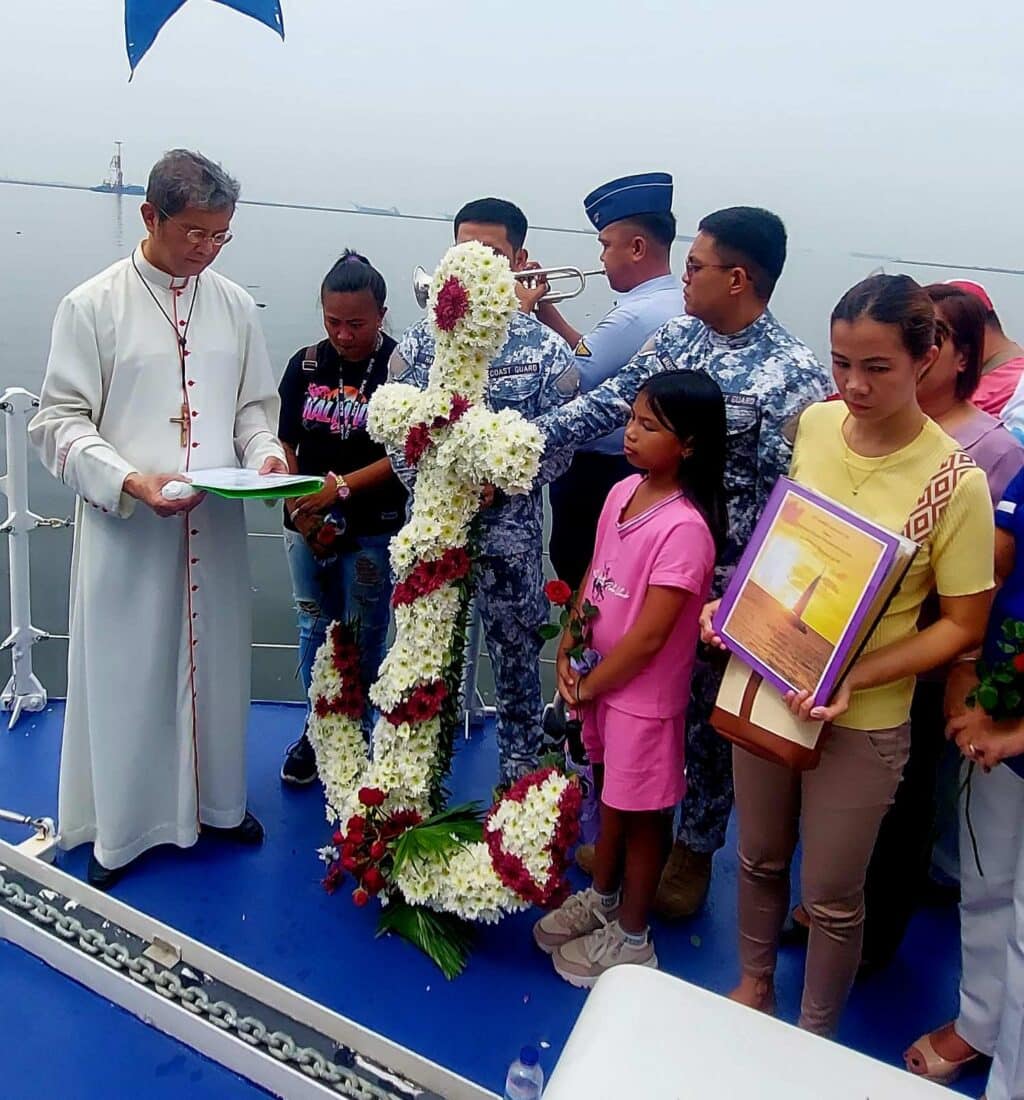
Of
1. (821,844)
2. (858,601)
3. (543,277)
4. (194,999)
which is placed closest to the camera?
(858,601)

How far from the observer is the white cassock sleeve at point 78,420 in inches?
81.6

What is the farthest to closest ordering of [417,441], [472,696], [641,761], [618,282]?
1. [472,696]
2. [618,282]
3. [417,441]
4. [641,761]

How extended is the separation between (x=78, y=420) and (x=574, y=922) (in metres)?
1.61

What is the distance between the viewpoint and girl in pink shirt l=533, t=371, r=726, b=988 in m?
1.87

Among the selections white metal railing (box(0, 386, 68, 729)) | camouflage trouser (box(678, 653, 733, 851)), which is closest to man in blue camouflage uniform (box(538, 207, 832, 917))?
camouflage trouser (box(678, 653, 733, 851))

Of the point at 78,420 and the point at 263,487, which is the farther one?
the point at 78,420

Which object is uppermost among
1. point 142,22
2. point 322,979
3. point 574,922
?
point 142,22

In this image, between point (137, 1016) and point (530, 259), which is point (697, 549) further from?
point (137, 1016)

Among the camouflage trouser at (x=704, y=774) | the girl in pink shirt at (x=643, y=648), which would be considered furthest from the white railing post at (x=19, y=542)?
the camouflage trouser at (x=704, y=774)

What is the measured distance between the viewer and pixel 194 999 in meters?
1.88

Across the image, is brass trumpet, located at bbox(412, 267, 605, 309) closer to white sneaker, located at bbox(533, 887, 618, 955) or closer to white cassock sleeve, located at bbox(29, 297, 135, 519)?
white cassock sleeve, located at bbox(29, 297, 135, 519)

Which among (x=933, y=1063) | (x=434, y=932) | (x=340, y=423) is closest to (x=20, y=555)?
(x=340, y=423)

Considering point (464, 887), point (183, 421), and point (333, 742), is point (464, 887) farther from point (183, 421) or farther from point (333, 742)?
point (183, 421)

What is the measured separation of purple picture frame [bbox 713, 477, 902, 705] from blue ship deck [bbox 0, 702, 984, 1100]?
94 cm
